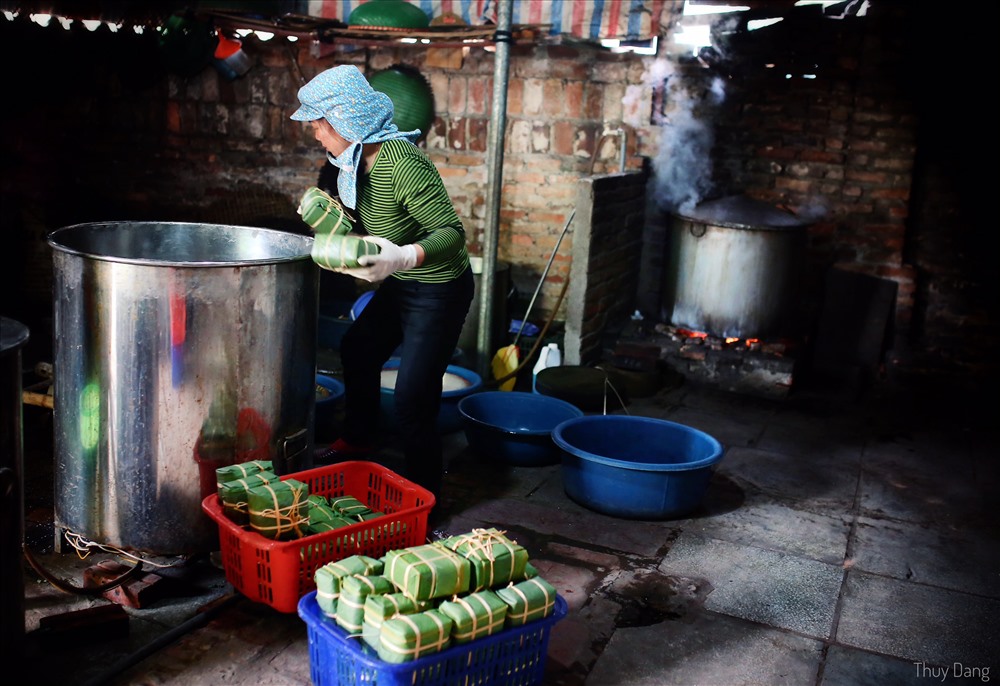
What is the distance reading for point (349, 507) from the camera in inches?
143

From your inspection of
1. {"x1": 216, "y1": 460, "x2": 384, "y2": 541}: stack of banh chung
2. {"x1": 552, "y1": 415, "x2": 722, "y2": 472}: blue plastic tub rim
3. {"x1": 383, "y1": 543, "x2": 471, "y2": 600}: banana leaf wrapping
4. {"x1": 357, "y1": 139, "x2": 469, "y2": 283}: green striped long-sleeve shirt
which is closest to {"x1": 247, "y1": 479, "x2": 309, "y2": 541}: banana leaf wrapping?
{"x1": 216, "y1": 460, "x2": 384, "y2": 541}: stack of banh chung

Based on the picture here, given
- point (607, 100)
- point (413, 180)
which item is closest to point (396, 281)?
point (413, 180)

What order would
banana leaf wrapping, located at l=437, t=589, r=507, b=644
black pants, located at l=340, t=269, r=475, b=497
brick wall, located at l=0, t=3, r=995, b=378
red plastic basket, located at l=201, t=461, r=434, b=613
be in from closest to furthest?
banana leaf wrapping, located at l=437, t=589, r=507, b=644 → red plastic basket, located at l=201, t=461, r=434, b=613 → black pants, located at l=340, t=269, r=475, b=497 → brick wall, located at l=0, t=3, r=995, b=378

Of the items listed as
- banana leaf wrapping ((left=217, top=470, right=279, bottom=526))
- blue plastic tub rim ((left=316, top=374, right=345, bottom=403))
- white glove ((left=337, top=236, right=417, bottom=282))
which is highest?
white glove ((left=337, top=236, right=417, bottom=282))

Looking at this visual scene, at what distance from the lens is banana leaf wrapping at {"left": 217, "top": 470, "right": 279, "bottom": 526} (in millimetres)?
3363

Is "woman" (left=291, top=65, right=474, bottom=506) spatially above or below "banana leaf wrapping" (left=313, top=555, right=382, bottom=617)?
above

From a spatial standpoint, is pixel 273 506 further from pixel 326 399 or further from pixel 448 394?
pixel 448 394

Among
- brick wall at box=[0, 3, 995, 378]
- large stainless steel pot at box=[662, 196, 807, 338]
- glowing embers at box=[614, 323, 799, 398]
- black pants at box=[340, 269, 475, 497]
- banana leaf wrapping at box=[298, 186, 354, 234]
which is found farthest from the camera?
brick wall at box=[0, 3, 995, 378]

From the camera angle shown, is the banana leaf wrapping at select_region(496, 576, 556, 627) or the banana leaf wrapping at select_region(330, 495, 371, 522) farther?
the banana leaf wrapping at select_region(330, 495, 371, 522)

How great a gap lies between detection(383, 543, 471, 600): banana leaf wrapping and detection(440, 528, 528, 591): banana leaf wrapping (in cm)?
4

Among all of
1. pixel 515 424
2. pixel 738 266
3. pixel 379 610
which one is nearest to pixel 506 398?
pixel 515 424

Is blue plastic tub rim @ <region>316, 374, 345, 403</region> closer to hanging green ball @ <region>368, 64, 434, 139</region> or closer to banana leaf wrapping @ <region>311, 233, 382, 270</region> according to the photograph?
banana leaf wrapping @ <region>311, 233, 382, 270</region>

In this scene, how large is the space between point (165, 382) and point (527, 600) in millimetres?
1576

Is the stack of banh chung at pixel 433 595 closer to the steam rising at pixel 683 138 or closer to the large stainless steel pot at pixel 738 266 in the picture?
the large stainless steel pot at pixel 738 266
